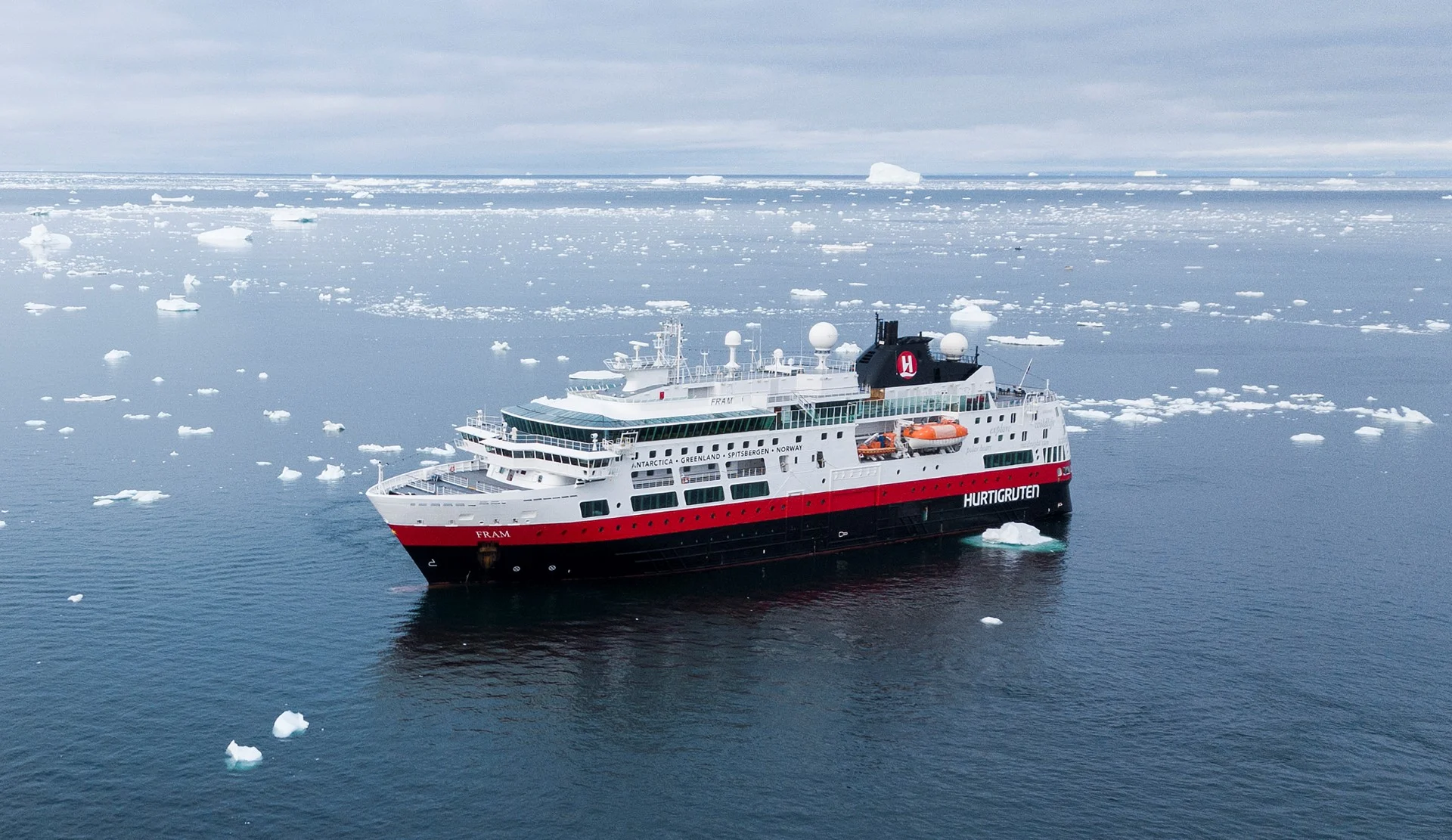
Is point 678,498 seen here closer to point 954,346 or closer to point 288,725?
point 954,346

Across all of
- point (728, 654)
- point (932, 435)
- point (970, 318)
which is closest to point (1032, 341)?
point (970, 318)

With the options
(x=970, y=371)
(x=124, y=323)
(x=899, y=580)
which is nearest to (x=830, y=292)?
(x=124, y=323)

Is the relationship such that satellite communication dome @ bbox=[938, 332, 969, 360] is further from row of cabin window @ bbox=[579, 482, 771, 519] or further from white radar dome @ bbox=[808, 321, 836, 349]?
row of cabin window @ bbox=[579, 482, 771, 519]

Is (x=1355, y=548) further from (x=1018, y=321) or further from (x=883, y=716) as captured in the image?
(x=1018, y=321)

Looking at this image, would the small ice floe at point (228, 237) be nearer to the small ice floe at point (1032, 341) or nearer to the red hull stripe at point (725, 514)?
the small ice floe at point (1032, 341)

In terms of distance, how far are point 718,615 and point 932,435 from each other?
1352 centimetres

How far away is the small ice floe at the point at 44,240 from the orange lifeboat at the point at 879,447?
143 m

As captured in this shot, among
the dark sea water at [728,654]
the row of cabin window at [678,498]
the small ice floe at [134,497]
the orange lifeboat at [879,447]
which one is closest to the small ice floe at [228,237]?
the dark sea water at [728,654]

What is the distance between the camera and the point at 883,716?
3681 cm

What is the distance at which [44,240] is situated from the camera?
16712 centimetres

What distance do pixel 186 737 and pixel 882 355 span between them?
3146cm

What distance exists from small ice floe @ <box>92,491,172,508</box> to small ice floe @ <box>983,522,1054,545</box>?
36.3 meters

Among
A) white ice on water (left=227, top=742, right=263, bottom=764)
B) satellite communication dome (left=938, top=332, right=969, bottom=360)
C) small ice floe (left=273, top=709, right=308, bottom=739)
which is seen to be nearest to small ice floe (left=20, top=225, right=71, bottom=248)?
satellite communication dome (left=938, top=332, right=969, bottom=360)

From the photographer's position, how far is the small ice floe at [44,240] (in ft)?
529
